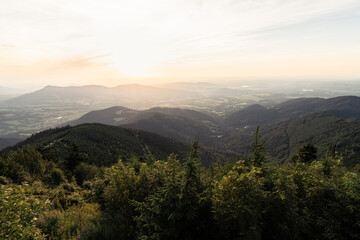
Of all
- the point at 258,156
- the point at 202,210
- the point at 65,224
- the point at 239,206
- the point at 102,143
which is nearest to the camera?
the point at 239,206

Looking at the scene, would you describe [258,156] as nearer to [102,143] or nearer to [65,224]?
[65,224]

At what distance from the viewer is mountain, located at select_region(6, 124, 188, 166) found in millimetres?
88938

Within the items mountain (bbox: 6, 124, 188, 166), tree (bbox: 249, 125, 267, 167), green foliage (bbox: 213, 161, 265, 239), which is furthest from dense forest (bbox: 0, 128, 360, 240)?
mountain (bbox: 6, 124, 188, 166)

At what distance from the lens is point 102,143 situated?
121 metres

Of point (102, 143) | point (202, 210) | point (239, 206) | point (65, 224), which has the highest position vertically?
point (239, 206)

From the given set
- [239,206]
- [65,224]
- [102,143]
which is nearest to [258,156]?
[239,206]

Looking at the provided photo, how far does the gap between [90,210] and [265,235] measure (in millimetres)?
15673

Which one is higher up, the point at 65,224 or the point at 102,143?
the point at 65,224

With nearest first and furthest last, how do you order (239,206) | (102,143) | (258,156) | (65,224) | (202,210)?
(239,206) < (202,210) < (65,224) < (258,156) < (102,143)

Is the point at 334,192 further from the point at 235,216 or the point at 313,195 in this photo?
the point at 235,216

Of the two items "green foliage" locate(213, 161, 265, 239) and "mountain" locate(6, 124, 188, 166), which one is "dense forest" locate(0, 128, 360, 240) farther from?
"mountain" locate(6, 124, 188, 166)

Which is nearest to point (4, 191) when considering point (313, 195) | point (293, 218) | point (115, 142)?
point (293, 218)

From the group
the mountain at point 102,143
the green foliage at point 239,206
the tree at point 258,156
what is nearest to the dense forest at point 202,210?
the green foliage at point 239,206

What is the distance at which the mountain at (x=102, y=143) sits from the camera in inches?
3501
